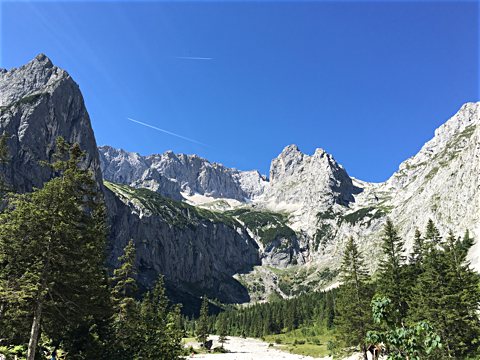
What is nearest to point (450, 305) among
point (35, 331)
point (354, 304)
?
point (354, 304)

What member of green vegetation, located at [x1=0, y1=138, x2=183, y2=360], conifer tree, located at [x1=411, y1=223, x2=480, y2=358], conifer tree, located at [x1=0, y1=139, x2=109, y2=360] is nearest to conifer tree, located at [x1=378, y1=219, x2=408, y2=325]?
conifer tree, located at [x1=411, y1=223, x2=480, y2=358]

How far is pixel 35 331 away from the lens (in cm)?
2172

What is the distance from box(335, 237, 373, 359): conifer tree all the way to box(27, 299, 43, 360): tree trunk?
3705 cm

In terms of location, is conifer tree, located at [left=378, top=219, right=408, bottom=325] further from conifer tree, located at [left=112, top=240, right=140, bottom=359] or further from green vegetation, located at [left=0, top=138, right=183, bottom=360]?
green vegetation, located at [left=0, top=138, right=183, bottom=360]

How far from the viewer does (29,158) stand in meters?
195

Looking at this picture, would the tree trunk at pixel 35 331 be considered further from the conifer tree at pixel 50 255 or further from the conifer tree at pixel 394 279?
the conifer tree at pixel 394 279

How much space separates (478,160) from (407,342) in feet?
752

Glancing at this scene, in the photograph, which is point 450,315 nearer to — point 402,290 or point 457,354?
point 457,354

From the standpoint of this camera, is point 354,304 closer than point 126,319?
No

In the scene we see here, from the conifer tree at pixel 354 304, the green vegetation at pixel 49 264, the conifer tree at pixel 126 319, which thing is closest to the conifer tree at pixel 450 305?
the conifer tree at pixel 354 304

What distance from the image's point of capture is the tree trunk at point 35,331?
68.8 ft

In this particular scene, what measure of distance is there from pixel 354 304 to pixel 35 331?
38.5m

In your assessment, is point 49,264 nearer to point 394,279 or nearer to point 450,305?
point 450,305

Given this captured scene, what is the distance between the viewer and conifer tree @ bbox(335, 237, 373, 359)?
45334 mm
